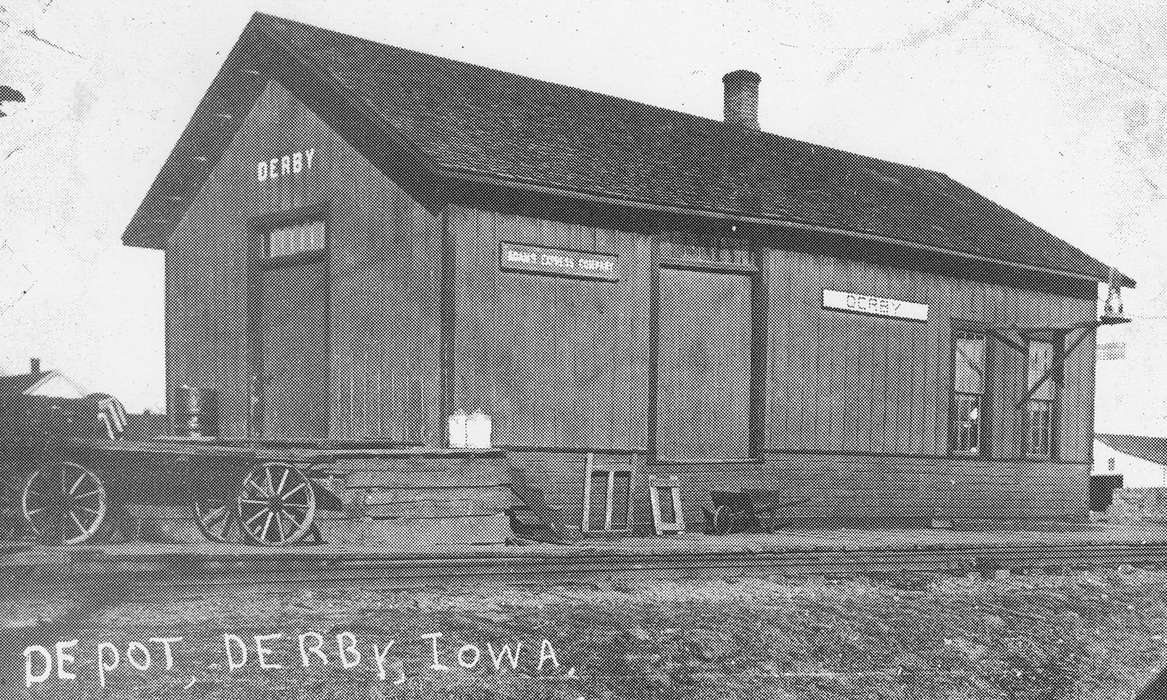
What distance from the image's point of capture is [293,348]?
16.3 m

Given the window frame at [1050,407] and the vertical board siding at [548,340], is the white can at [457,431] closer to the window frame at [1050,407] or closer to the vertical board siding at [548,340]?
the vertical board siding at [548,340]

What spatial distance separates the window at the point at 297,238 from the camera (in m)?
16.2

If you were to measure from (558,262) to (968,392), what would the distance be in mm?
7357

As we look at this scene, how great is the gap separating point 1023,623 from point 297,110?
10838mm

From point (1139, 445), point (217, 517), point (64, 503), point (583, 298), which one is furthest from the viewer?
point (1139, 445)

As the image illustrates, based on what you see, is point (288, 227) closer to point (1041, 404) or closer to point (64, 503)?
point (64, 503)

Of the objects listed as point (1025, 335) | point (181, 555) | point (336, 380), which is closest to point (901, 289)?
point (1025, 335)

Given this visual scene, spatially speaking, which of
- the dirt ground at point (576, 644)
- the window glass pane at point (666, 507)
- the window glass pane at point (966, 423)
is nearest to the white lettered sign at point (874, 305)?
the window glass pane at point (966, 423)

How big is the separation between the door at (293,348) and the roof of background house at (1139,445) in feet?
46.5

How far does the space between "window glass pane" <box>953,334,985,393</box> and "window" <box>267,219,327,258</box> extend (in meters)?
9.59

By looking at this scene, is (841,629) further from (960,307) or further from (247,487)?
(960,307)

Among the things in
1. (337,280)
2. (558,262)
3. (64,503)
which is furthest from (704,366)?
(64,503)
